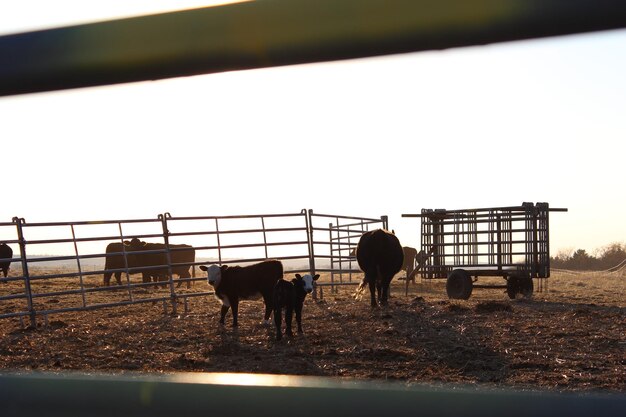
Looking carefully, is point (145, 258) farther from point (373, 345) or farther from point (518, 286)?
point (373, 345)

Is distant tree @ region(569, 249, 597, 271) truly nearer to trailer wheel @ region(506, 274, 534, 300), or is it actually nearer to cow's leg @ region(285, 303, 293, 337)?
trailer wheel @ region(506, 274, 534, 300)

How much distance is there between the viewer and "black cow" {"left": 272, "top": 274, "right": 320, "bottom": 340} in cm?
813

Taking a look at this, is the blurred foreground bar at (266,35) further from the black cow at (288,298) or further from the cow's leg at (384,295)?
the cow's leg at (384,295)

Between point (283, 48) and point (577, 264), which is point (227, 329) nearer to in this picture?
point (283, 48)

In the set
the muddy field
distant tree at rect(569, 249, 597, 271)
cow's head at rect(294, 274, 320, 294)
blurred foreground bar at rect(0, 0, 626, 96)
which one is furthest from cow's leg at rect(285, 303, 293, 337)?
distant tree at rect(569, 249, 597, 271)

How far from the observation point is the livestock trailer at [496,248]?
1427 cm

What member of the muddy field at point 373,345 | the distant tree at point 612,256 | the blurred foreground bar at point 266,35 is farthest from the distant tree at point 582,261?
the blurred foreground bar at point 266,35

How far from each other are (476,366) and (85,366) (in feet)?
10.2

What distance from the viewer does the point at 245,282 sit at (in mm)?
9633

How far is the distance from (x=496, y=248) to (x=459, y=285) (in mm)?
1019

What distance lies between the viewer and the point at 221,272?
386 inches

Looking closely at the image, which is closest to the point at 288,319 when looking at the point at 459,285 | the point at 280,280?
the point at 280,280

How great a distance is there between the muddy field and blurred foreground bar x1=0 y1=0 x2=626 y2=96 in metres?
3.41

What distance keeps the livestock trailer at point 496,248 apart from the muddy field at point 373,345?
116 inches
